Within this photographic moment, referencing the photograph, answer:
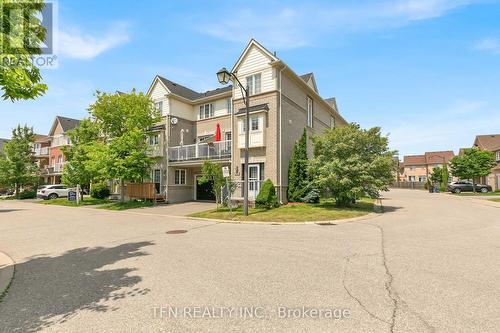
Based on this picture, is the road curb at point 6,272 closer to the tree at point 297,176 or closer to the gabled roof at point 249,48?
the tree at point 297,176

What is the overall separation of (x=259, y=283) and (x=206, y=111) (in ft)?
73.6

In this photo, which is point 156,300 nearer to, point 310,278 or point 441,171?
point 310,278

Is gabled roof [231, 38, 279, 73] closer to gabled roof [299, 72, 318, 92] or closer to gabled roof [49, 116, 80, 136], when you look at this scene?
gabled roof [299, 72, 318, 92]

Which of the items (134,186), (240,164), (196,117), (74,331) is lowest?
(74,331)

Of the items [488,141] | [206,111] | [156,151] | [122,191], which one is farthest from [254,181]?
[488,141]

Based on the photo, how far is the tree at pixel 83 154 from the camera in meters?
23.6

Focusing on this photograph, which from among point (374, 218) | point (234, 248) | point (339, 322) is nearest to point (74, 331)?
point (339, 322)

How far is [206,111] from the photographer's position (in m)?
26.2

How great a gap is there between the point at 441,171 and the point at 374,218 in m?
44.3

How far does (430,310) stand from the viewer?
13.7 feet

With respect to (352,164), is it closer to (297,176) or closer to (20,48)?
(297,176)

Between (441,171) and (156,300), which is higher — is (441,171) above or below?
above

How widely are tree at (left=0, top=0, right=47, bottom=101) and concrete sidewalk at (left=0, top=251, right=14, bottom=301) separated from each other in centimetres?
365

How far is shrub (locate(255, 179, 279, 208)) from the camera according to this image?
1759 cm
